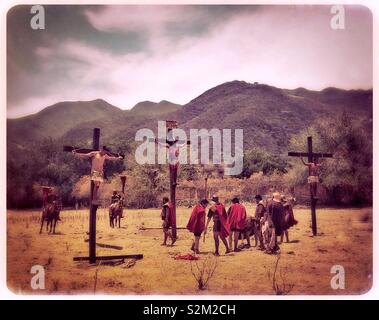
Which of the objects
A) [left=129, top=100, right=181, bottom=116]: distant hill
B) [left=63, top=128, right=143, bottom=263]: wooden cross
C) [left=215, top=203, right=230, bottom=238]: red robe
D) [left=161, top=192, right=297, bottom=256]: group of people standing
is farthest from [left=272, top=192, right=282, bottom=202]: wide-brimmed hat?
[left=63, top=128, right=143, bottom=263]: wooden cross

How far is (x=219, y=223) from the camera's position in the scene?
24.1 feet

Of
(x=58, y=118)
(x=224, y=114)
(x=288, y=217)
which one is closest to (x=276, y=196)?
(x=288, y=217)

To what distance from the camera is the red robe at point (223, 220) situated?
7312 mm

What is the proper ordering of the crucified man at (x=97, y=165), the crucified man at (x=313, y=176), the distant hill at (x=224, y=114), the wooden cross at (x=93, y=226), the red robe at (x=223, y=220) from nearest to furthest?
the wooden cross at (x=93, y=226) < the crucified man at (x=97, y=165) < the red robe at (x=223, y=220) < the distant hill at (x=224, y=114) < the crucified man at (x=313, y=176)

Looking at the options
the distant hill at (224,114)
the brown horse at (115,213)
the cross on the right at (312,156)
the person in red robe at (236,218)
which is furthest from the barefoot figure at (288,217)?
the brown horse at (115,213)

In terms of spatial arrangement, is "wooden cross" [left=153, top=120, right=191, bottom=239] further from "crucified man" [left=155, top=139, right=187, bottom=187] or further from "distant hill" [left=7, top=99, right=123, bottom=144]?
"distant hill" [left=7, top=99, right=123, bottom=144]

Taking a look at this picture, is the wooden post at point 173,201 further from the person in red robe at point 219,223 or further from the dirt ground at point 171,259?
the person in red robe at point 219,223

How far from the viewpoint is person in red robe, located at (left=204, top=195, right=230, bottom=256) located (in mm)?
7281

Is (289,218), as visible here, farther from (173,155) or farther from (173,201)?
(173,155)

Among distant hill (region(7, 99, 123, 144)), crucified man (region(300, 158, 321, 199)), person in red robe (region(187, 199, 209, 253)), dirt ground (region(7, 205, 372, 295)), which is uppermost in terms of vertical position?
distant hill (region(7, 99, 123, 144))

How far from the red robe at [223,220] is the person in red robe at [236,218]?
7 cm

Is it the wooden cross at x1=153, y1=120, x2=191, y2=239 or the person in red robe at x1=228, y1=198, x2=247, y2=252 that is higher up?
the wooden cross at x1=153, y1=120, x2=191, y2=239
